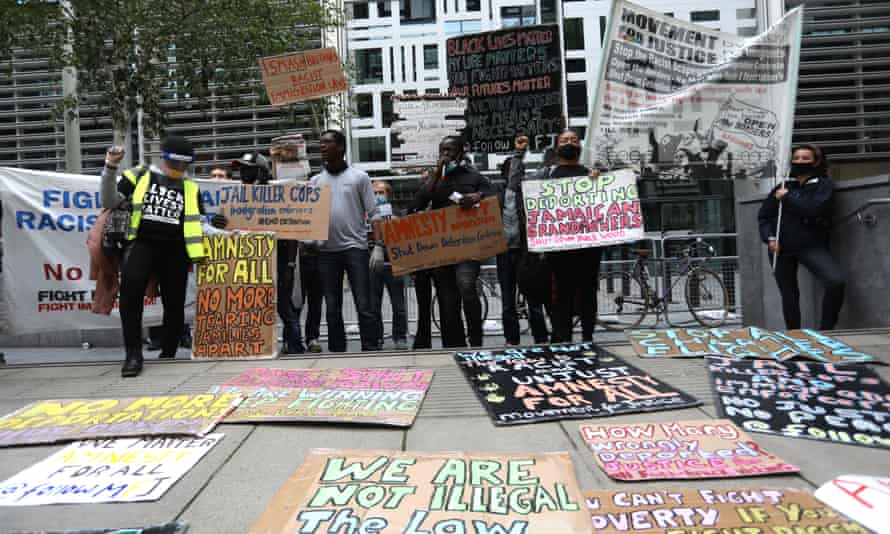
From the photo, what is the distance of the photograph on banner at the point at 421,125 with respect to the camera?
7.15 m

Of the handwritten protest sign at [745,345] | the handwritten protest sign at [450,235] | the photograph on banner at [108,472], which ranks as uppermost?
the handwritten protest sign at [450,235]

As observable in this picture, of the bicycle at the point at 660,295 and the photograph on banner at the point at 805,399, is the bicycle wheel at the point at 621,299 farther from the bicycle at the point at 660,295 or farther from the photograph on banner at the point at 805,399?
the photograph on banner at the point at 805,399

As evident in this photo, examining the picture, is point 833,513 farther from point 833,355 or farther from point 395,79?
point 395,79

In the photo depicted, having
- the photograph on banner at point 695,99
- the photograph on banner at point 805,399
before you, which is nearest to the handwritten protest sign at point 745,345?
the photograph on banner at point 805,399

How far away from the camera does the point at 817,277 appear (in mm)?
5727

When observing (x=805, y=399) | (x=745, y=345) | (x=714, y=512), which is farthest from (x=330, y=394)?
(x=745, y=345)

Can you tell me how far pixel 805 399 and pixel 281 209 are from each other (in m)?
4.41

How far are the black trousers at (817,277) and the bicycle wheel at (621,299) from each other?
2587 mm

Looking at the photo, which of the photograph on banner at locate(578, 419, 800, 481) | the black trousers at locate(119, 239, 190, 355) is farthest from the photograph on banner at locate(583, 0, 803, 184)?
the black trousers at locate(119, 239, 190, 355)

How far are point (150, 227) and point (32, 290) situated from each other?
2.58 meters

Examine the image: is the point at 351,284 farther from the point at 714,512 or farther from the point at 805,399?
the point at 714,512

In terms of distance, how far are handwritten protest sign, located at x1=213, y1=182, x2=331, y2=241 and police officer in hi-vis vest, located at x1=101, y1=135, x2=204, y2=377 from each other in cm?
69

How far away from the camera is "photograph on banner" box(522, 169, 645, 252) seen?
5.57 meters

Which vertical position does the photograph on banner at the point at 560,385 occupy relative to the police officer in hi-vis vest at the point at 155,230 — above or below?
below
